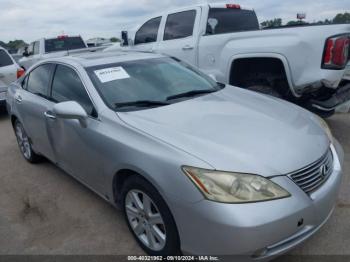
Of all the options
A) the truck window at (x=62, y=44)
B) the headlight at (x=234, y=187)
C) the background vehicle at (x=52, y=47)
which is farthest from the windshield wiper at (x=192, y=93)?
the truck window at (x=62, y=44)

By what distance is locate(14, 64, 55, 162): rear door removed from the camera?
410 cm

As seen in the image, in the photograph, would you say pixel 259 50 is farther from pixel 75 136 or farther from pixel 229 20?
pixel 75 136

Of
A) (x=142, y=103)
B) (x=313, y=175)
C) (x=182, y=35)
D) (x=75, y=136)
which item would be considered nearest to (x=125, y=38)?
(x=182, y=35)

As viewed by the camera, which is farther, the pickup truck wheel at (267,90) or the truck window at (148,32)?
the truck window at (148,32)

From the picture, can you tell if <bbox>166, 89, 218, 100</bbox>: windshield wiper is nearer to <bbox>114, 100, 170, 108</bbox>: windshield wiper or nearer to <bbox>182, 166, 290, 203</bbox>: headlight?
<bbox>114, 100, 170, 108</bbox>: windshield wiper

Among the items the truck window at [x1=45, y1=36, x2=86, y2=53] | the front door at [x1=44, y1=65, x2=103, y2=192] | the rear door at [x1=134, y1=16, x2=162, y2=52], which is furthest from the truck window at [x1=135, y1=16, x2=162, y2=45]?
the truck window at [x1=45, y1=36, x2=86, y2=53]

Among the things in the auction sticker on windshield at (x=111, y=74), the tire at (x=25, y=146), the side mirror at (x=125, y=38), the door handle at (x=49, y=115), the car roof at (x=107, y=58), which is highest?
the side mirror at (x=125, y=38)

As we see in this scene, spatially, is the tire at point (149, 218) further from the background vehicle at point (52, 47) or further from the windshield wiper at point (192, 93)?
the background vehicle at point (52, 47)

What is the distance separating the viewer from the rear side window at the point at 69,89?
133 inches

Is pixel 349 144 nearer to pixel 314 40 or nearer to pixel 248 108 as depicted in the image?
pixel 314 40

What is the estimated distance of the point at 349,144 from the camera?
4.95 metres

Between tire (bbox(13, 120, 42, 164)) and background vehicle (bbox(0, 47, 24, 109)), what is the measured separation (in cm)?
324

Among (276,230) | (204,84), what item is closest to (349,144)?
(204,84)

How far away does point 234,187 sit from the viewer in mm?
2258
